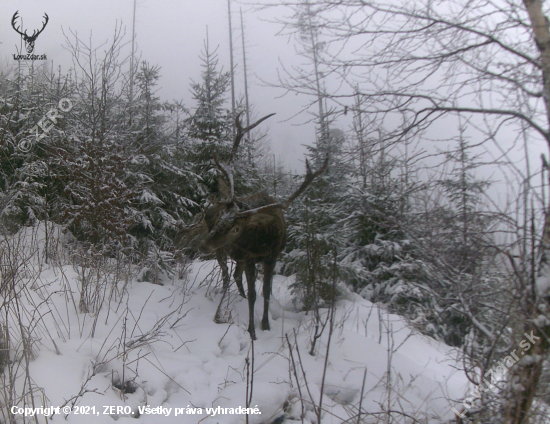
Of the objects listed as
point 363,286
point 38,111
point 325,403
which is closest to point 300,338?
point 325,403

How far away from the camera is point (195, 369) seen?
2920 mm

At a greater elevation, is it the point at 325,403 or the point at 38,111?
the point at 38,111

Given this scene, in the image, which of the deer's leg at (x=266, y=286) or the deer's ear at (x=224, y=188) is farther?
the deer's leg at (x=266, y=286)

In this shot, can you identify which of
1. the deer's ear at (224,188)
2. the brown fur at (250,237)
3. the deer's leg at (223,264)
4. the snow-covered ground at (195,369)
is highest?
the deer's ear at (224,188)

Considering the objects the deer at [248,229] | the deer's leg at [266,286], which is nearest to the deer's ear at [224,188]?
the deer at [248,229]

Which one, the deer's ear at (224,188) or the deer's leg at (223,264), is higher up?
the deer's ear at (224,188)

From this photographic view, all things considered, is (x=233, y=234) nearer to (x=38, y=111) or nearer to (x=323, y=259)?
(x=323, y=259)

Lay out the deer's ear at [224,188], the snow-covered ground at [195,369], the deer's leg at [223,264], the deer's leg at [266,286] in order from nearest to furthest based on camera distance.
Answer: the snow-covered ground at [195,369] → the deer's ear at [224,188] → the deer's leg at [266,286] → the deer's leg at [223,264]

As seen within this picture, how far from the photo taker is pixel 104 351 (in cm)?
271

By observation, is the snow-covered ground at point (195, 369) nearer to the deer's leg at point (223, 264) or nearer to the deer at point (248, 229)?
the deer's leg at point (223, 264)

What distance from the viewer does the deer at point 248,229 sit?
3.29 metres

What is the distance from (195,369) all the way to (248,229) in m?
1.45

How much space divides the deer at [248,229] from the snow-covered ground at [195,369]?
518 millimetres

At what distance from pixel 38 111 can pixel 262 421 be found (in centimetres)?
817
